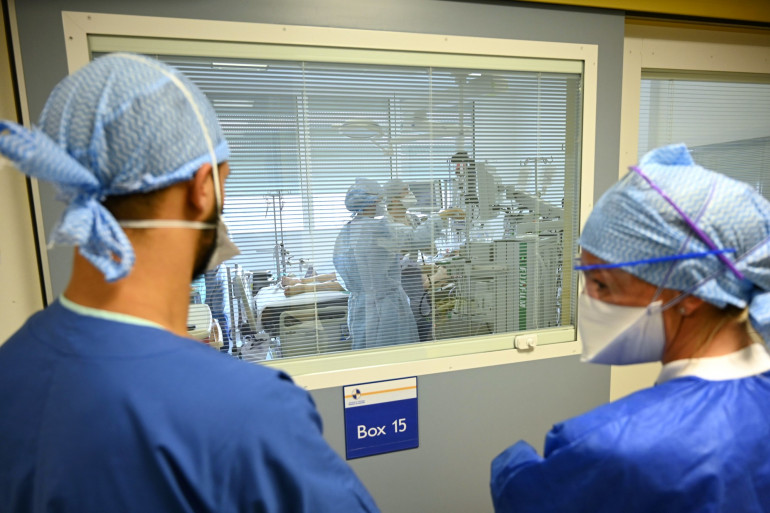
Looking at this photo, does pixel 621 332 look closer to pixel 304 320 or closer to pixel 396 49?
pixel 304 320

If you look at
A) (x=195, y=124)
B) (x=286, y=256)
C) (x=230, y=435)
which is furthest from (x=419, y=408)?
(x=195, y=124)

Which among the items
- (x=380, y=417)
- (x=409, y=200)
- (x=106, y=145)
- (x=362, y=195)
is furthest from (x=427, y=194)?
(x=106, y=145)

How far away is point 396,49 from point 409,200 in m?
0.50

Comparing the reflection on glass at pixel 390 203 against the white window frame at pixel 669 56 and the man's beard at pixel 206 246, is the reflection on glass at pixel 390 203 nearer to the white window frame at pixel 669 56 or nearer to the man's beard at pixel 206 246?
the white window frame at pixel 669 56

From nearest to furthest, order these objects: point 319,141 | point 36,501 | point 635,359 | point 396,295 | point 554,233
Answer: point 36,501 → point 635,359 → point 319,141 → point 396,295 → point 554,233

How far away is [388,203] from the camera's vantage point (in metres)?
1.47

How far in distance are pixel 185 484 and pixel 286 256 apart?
933 millimetres

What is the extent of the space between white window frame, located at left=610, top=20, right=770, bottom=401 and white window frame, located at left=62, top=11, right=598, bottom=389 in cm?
22

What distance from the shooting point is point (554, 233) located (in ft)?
5.47

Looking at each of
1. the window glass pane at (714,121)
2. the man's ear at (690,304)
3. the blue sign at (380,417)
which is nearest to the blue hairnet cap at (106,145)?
the man's ear at (690,304)

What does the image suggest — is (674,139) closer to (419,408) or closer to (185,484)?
(419,408)

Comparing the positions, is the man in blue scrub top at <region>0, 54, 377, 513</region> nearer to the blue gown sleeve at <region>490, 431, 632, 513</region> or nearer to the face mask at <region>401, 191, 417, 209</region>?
the blue gown sleeve at <region>490, 431, 632, 513</region>

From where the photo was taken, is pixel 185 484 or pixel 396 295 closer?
pixel 185 484

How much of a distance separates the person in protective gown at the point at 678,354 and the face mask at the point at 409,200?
0.75 metres
